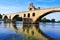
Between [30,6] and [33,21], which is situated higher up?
[30,6]

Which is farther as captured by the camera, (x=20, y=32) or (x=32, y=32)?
(x=32, y=32)

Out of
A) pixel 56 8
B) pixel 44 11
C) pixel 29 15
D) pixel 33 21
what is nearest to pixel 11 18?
pixel 29 15

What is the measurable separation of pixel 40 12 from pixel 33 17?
538cm

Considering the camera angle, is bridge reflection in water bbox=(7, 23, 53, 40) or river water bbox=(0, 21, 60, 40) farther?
bridge reflection in water bbox=(7, 23, 53, 40)

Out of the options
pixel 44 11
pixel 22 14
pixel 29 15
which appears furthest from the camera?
pixel 22 14

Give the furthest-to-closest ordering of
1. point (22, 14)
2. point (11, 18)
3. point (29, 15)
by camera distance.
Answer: point (11, 18) → point (22, 14) → point (29, 15)

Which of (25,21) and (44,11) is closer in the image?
(44,11)

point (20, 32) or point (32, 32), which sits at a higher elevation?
point (20, 32)

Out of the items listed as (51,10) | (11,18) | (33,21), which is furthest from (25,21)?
(11,18)

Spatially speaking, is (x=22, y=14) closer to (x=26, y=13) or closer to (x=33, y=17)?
(x=26, y=13)

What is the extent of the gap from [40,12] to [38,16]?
2193mm

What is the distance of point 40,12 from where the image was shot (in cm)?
5178

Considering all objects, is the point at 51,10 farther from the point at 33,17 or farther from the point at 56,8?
the point at 33,17

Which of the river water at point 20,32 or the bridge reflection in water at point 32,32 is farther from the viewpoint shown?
the bridge reflection in water at point 32,32
